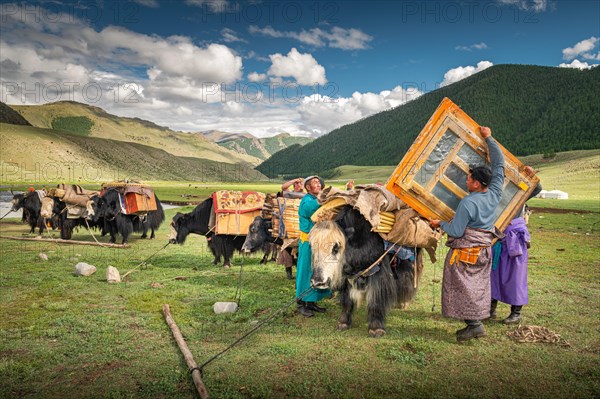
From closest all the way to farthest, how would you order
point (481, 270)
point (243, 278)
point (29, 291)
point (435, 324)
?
1. point (481, 270)
2. point (435, 324)
3. point (29, 291)
4. point (243, 278)

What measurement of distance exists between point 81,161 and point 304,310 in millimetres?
137438

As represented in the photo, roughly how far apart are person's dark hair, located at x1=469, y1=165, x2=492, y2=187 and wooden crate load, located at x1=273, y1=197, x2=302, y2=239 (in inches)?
144

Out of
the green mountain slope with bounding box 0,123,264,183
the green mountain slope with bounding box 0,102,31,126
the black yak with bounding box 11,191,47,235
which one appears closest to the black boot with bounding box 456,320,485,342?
the black yak with bounding box 11,191,47,235

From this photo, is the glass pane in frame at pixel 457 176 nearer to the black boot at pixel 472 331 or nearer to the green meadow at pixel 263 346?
the black boot at pixel 472 331

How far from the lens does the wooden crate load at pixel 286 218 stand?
7256 millimetres

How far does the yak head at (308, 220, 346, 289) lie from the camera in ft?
14.4

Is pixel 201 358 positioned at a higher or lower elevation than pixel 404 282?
lower

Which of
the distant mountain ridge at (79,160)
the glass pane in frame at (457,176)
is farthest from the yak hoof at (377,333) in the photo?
the distant mountain ridge at (79,160)

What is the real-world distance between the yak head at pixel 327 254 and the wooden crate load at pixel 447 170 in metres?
0.92

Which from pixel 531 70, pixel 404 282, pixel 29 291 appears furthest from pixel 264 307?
pixel 531 70

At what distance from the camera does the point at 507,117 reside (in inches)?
5458

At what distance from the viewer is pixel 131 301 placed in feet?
20.8

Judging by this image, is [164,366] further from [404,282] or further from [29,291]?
[29,291]

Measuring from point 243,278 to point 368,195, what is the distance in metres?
4.64
